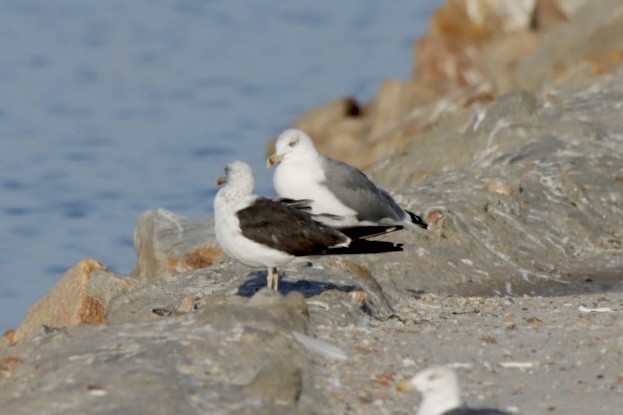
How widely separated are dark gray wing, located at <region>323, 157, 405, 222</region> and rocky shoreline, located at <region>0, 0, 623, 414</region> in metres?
0.37

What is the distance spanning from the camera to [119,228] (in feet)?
68.3

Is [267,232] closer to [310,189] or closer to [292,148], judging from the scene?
[310,189]

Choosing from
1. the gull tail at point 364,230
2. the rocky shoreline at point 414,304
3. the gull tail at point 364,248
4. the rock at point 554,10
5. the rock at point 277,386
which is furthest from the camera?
the rock at point 554,10

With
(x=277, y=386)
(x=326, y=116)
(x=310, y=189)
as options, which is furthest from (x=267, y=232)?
(x=326, y=116)

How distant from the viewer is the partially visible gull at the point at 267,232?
30.3 feet

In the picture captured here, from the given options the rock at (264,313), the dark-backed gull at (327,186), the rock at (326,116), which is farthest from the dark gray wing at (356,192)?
the rock at (326,116)

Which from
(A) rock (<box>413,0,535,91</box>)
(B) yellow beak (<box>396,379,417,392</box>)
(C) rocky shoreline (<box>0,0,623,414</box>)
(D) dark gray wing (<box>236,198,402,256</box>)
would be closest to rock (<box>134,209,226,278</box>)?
(C) rocky shoreline (<box>0,0,623,414</box>)

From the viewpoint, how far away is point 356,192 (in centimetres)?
1065

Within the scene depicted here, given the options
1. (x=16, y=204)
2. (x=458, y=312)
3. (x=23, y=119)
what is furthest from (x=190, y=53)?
(x=458, y=312)

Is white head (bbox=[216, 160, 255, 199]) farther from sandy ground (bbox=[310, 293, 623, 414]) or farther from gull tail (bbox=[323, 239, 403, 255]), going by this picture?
sandy ground (bbox=[310, 293, 623, 414])

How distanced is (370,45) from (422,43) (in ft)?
32.0

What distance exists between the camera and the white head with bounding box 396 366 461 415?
23.1 feet

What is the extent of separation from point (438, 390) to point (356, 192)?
3.69 meters

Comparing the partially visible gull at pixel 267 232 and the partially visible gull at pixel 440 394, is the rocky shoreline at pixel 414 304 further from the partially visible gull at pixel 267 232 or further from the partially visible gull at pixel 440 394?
the partially visible gull at pixel 440 394
